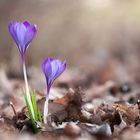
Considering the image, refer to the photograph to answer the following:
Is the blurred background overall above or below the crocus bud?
below

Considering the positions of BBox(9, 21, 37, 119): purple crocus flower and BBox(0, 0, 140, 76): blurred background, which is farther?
BBox(0, 0, 140, 76): blurred background

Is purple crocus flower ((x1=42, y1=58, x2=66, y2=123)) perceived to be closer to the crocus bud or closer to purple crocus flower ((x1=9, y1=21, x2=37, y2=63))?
the crocus bud

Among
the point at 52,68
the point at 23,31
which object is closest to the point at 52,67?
the point at 52,68

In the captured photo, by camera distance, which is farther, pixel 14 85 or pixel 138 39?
pixel 138 39

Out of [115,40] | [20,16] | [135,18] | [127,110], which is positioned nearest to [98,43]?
[115,40]

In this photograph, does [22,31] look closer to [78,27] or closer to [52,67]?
[52,67]

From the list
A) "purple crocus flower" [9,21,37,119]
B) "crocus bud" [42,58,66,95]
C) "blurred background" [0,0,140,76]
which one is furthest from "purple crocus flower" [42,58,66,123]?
"blurred background" [0,0,140,76]

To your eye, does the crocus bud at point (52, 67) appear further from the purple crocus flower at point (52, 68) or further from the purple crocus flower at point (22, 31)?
the purple crocus flower at point (22, 31)

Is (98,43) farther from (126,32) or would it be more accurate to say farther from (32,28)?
(32,28)

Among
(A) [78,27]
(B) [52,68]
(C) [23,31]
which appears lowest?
(A) [78,27]
